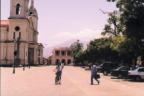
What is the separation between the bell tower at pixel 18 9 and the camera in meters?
127

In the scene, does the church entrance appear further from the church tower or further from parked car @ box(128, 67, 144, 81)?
parked car @ box(128, 67, 144, 81)

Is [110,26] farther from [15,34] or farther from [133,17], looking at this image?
[15,34]

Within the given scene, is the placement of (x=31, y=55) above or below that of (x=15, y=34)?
below

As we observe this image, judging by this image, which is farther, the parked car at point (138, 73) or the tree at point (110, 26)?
the tree at point (110, 26)

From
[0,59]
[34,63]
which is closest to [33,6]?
[34,63]

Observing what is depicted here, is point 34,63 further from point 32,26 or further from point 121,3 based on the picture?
point 121,3

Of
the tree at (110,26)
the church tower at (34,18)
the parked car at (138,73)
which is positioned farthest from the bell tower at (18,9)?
the parked car at (138,73)

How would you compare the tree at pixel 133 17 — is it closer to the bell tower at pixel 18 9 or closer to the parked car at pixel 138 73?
the parked car at pixel 138 73

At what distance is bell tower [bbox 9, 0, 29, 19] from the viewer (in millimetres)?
127062

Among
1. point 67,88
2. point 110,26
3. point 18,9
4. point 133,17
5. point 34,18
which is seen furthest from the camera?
point 34,18

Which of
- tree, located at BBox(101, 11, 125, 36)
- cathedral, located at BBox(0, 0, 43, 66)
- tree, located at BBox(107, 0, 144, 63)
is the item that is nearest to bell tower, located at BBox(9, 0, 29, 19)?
cathedral, located at BBox(0, 0, 43, 66)

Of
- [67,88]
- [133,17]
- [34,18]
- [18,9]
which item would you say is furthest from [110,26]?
[34,18]

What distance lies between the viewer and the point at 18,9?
128m

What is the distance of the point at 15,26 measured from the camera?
420 ft
